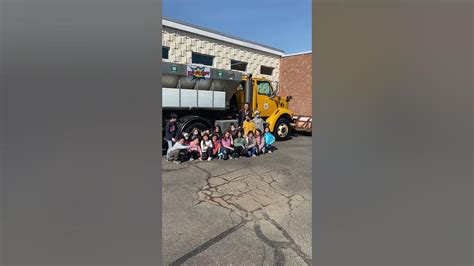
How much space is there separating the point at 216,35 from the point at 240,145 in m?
6.32

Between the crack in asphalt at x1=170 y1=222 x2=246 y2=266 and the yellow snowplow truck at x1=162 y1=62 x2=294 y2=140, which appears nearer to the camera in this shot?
the crack in asphalt at x1=170 y1=222 x2=246 y2=266

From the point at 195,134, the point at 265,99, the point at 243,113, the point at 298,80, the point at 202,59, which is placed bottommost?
the point at 195,134

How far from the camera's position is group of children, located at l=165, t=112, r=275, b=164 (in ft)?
19.7

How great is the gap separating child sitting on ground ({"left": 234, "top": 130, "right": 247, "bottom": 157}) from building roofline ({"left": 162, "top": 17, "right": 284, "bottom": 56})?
4772 millimetres

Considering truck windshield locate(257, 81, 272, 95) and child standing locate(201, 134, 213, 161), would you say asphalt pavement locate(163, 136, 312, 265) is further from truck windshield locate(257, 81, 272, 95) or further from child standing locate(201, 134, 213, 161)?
truck windshield locate(257, 81, 272, 95)

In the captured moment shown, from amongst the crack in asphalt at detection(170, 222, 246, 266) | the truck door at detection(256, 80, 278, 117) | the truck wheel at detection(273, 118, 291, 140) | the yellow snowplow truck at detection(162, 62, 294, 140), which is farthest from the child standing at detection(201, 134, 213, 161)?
the crack in asphalt at detection(170, 222, 246, 266)

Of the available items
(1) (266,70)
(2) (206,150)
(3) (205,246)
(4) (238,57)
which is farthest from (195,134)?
(1) (266,70)

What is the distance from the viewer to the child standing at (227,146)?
20.2 feet

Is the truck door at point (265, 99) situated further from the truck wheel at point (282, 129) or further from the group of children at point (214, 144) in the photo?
the group of children at point (214, 144)

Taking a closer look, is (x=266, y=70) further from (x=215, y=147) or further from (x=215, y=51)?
(x=215, y=147)

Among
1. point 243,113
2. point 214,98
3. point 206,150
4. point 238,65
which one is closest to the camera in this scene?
point 206,150

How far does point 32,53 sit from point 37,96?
0.08 meters

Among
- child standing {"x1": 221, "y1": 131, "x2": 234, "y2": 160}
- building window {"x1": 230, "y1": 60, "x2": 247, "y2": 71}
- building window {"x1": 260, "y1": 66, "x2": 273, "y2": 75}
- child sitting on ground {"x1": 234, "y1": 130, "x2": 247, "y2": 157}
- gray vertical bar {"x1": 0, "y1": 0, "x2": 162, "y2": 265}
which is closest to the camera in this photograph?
gray vertical bar {"x1": 0, "y1": 0, "x2": 162, "y2": 265}

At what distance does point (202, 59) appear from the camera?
10.9 m
